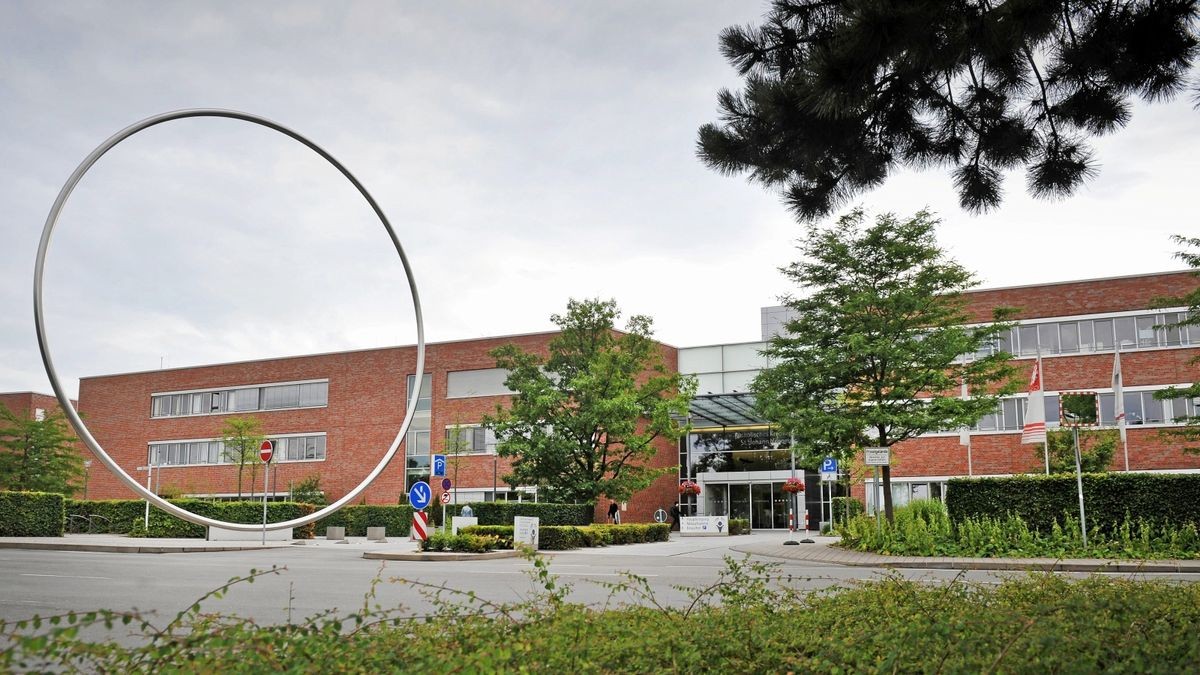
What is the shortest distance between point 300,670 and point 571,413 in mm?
32568

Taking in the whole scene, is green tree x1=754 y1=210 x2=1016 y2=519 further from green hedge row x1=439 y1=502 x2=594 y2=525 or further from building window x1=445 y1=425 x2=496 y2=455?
building window x1=445 y1=425 x2=496 y2=455

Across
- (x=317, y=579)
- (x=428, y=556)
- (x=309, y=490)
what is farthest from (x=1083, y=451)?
(x=309, y=490)

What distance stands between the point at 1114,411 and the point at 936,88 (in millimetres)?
37592

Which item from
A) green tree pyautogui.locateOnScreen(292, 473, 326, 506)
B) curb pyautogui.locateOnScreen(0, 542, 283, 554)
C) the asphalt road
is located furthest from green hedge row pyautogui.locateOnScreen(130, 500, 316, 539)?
green tree pyautogui.locateOnScreen(292, 473, 326, 506)

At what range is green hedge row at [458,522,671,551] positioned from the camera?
29.9m

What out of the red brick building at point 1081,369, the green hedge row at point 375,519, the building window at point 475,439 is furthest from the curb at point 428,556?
the building window at point 475,439

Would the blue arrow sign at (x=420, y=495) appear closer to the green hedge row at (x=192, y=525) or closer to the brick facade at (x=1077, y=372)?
the green hedge row at (x=192, y=525)

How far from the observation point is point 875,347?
25859 mm

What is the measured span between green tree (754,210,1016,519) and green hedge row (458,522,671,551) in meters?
7.40

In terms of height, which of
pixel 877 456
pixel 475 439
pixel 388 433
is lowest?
pixel 877 456

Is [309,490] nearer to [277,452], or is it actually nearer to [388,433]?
[277,452]

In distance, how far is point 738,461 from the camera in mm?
52906

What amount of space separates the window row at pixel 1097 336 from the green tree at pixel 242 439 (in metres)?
29.2

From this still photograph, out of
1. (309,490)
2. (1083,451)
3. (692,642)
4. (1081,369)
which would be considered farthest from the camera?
(309,490)
